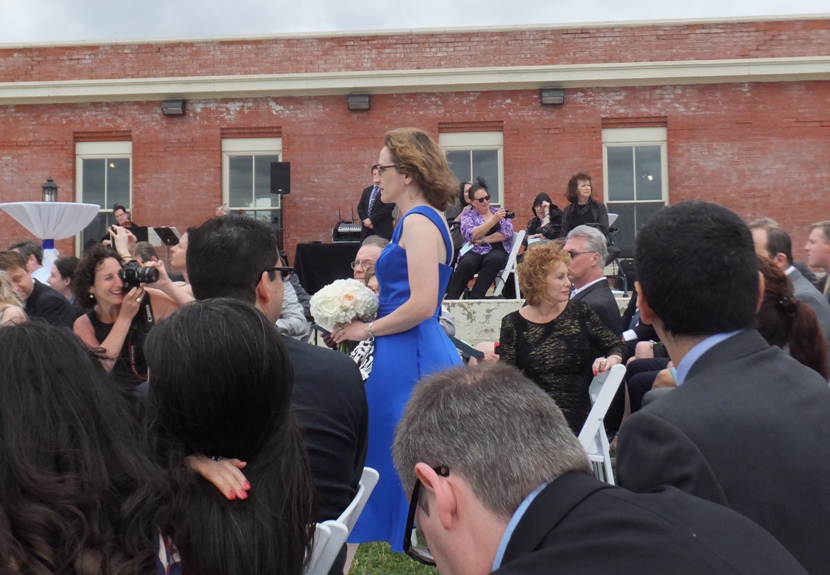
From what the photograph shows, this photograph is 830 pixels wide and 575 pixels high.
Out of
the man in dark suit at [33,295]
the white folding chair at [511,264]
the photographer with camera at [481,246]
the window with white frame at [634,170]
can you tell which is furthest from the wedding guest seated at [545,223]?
the man in dark suit at [33,295]

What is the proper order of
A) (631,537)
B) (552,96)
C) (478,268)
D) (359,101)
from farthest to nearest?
(359,101), (552,96), (478,268), (631,537)

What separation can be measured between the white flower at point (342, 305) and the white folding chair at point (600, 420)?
171 centimetres

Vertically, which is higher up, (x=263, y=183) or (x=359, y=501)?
(x=263, y=183)

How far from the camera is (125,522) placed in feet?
5.17

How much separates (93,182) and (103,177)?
0.26m

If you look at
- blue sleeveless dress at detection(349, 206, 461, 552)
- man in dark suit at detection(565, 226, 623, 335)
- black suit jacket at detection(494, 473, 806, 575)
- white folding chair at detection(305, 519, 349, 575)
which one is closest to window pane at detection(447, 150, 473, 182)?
man in dark suit at detection(565, 226, 623, 335)

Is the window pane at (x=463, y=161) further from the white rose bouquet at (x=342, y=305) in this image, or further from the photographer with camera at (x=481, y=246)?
the white rose bouquet at (x=342, y=305)

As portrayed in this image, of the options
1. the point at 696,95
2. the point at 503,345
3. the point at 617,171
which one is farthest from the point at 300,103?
the point at 503,345

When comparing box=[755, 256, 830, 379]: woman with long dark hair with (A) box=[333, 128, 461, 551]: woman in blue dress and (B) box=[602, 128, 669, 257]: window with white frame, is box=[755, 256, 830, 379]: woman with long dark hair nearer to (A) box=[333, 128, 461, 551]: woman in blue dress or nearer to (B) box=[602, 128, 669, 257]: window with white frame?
(A) box=[333, 128, 461, 551]: woman in blue dress

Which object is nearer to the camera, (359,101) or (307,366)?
(307,366)

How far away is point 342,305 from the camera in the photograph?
13.9 feet

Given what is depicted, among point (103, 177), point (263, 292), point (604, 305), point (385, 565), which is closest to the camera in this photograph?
point (263, 292)

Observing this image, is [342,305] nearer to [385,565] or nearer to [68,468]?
[385,565]

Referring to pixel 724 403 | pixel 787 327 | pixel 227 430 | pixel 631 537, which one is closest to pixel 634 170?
pixel 787 327
